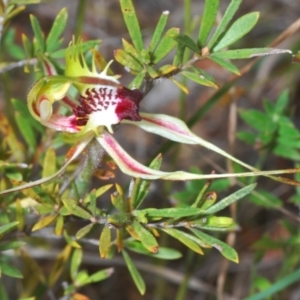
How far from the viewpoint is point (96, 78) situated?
0.76 m

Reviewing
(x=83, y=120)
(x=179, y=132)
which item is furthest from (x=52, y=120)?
(x=179, y=132)

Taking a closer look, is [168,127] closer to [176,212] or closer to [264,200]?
[176,212]

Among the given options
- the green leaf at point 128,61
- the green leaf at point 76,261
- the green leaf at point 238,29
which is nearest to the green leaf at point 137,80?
the green leaf at point 128,61

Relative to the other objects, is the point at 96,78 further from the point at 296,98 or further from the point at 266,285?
the point at 296,98

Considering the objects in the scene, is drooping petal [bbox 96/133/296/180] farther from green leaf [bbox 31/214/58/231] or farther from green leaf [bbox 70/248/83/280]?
green leaf [bbox 70/248/83/280]

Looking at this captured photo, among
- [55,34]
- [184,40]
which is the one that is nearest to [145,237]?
[184,40]

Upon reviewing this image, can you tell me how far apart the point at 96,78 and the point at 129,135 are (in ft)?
5.60

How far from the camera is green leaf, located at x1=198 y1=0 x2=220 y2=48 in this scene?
2.63 ft

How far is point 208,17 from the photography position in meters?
0.82

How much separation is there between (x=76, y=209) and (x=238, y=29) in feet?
1.07

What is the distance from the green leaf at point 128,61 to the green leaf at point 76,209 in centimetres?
19

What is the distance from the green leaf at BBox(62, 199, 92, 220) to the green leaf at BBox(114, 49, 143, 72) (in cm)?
19

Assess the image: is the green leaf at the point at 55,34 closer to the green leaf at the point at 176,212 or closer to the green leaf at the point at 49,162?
the green leaf at the point at 49,162

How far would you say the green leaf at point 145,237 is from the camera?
76 cm
